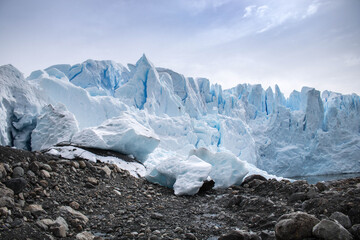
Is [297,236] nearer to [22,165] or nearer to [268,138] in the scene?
[22,165]

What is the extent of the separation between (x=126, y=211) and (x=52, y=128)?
25.2 feet

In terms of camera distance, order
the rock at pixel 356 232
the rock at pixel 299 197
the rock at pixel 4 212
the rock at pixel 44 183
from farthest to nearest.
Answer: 1. the rock at pixel 299 197
2. the rock at pixel 44 183
3. the rock at pixel 4 212
4. the rock at pixel 356 232

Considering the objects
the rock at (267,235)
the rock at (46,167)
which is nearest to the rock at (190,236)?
the rock at (267,235)

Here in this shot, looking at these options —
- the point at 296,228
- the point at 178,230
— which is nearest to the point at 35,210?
the point at 178,230

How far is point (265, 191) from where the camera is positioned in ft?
16.9

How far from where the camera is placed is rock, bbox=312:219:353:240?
1892mm

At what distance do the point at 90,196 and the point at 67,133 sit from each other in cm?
651

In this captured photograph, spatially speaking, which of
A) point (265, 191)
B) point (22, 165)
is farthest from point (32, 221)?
point (265, 191)

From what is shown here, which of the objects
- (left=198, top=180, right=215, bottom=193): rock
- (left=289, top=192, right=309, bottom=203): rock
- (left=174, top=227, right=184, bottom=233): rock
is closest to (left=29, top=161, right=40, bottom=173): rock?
(left=174, top=227, right=184, bottom=233): rock

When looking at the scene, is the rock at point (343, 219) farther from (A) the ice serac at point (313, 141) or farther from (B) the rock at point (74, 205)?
(A) the ice serac at point (313, 141)

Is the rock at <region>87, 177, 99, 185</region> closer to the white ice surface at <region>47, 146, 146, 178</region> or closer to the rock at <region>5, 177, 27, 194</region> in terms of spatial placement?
the rock at <region>5, 177, 27, 194</region>

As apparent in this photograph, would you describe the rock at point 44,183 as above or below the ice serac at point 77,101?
below

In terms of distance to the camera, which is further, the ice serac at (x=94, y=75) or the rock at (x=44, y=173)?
the ice serac at (x=94, y=75)

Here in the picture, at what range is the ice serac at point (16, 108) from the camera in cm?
977
